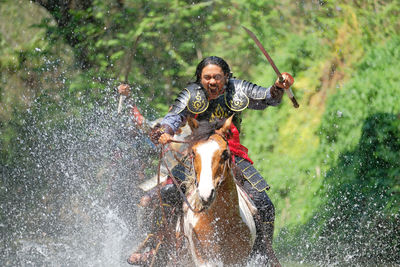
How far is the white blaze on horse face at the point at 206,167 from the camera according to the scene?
11.8ft

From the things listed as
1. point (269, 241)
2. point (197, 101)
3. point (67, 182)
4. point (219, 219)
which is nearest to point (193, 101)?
point (197, 101)

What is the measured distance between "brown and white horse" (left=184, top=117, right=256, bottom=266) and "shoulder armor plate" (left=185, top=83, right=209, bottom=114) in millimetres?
763

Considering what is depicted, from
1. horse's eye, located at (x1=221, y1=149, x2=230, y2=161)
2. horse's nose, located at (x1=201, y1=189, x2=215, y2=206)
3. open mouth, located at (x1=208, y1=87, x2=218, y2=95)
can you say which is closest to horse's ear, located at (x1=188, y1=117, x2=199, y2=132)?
horse's eye, located at (x1=221, y1=149, x2=230, y2=161)

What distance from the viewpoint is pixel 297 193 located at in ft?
32.4

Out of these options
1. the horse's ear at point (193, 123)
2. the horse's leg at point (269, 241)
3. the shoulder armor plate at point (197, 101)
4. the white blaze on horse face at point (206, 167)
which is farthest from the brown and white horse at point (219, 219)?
the shoulder armor plate at point (197, 101)

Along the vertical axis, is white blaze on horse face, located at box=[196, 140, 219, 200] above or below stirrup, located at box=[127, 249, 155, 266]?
above

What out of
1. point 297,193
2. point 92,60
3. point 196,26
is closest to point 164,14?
point 196,26

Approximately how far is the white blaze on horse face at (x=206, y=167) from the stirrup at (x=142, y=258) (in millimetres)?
1562

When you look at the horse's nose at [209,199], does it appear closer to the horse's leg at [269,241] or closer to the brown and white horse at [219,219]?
the brown and white horse at [219,219]

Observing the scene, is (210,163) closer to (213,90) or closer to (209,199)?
(209,199)

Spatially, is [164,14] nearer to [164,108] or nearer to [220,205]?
[164,108]

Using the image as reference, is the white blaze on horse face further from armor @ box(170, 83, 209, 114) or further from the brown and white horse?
armor @ box(170, 83, 209, 114)

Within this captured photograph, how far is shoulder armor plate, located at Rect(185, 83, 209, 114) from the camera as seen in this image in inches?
190

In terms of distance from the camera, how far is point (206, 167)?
373 centimetres
